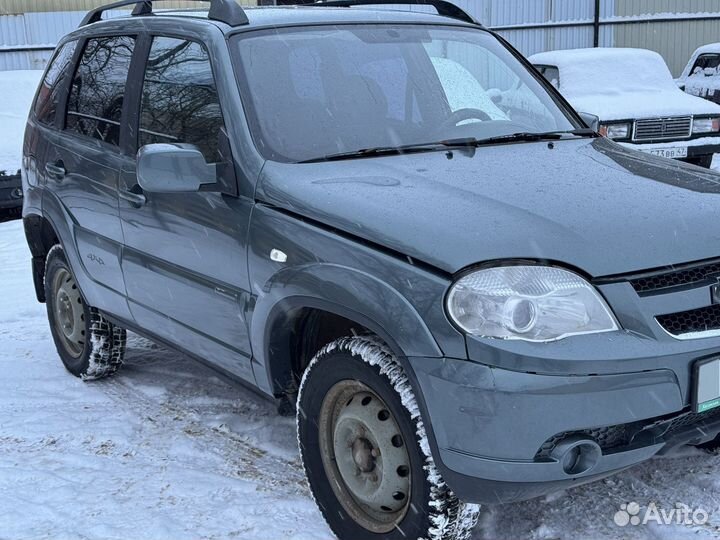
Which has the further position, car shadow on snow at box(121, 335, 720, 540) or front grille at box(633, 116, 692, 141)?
front grille at box(633, 116, 692, 141)

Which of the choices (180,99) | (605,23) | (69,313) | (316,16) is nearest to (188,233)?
(180,99)

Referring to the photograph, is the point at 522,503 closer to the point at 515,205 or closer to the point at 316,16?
the point at 515,205

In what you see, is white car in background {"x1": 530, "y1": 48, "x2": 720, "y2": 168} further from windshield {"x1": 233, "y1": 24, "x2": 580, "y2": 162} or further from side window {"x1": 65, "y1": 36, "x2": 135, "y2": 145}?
side window {"x1": 65, "y1": 36, "x2": 135, "y2": 145}

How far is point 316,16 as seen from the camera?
156 inches

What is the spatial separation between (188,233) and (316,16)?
1149 mm

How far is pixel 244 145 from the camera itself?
3.33m

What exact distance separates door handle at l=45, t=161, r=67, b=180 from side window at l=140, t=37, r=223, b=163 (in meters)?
0.88

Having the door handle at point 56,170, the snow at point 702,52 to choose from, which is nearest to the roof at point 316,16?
the door handle at point 56,170

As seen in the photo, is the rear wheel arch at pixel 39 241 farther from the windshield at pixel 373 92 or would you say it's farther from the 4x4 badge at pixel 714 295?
the 4x4 badge at pixel 714 295

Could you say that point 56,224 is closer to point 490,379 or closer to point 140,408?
point 140,408

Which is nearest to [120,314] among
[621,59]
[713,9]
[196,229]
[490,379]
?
[196,229]

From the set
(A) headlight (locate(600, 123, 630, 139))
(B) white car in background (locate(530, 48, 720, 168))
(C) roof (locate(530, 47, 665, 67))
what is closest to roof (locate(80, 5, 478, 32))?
(B) white car in background (locate(530, 48, 720, 168))

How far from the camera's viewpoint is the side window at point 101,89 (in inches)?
169

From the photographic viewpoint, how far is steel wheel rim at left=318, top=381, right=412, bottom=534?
282 cm
